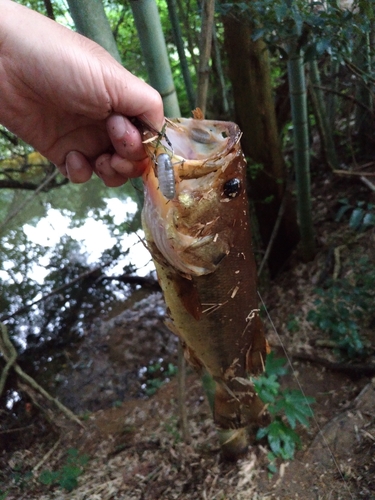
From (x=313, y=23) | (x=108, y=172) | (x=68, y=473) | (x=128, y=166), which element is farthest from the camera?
(x=68, y=473)

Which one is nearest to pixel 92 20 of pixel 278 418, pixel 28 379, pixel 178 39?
pixel 178 39

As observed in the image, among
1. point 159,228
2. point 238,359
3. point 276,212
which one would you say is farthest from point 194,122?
point 276,212

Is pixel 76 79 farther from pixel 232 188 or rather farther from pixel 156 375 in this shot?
pixel 156 375

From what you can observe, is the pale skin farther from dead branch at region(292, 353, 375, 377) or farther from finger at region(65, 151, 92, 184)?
dead branch at region(292, 353, 375, 377)

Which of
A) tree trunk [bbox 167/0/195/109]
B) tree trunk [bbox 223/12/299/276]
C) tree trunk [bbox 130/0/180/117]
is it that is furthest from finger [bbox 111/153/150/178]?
tree trunk [bbox 223/12/299/276]

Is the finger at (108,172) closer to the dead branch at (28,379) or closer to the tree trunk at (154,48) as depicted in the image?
the tree trunk at (154,48)

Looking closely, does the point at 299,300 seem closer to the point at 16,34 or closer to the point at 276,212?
the point at 276,212

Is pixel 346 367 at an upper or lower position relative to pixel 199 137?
lower
